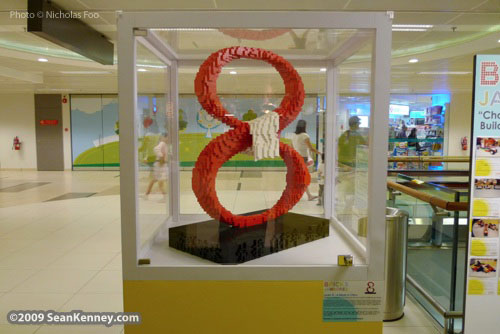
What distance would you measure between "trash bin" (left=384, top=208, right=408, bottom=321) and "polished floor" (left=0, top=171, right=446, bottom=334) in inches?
4.6

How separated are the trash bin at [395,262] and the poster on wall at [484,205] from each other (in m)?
0.72

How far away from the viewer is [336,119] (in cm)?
259

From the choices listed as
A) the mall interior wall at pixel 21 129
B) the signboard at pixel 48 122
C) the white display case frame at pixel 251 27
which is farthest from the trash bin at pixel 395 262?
the signboard at pixel 48 122

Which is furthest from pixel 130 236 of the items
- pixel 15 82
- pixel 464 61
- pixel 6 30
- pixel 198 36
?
pixel 15 82

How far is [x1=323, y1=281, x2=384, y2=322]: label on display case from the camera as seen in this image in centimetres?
177

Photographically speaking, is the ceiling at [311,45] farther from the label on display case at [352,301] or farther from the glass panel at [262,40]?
the label on display case at [352,301]

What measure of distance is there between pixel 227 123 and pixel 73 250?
3579mm

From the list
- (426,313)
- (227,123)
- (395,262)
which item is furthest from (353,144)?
(426,313)

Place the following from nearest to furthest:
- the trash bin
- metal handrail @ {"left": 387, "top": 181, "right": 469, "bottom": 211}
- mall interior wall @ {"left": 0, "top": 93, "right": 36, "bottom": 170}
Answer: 1. metal handrail @ {"left": 387, "top": 181, "right": 469, "bottom": 211}
2. the trash bin
3. mall interior wall @ {"left": 0, "top": 93, "right": 36, "bottom": 170}

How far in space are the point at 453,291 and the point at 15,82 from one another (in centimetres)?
1247

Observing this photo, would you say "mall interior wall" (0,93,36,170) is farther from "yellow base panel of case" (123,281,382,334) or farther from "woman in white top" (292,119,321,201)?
"yellow base panel of case" (123,281,382,334)

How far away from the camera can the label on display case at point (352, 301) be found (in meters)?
1.77

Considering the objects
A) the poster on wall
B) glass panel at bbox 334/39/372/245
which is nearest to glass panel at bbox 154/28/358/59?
glass panel at bbox 334/39/372/245

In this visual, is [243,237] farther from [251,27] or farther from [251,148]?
[251,27]
